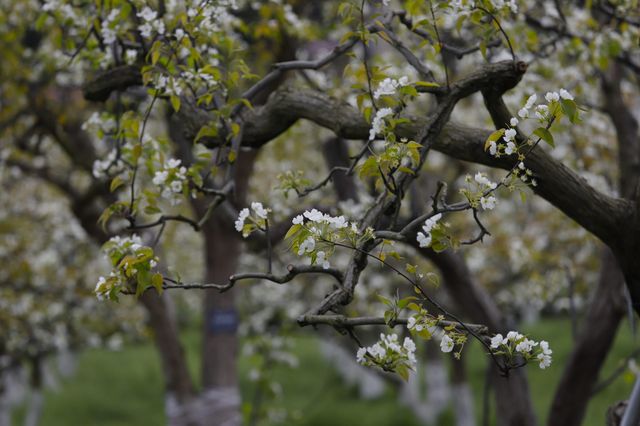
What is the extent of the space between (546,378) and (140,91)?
13.3 m

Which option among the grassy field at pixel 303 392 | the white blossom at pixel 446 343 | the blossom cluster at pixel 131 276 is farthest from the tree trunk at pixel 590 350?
the grassy field at pixel 303 392

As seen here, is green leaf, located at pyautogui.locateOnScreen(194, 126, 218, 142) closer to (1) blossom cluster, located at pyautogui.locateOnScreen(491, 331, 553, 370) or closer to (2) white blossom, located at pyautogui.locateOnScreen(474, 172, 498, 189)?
(2) white blossom, located at pyautogui.locateOnScreen(474, 172, 498, 189)

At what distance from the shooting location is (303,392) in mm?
20219

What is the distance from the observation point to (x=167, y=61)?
175 inches

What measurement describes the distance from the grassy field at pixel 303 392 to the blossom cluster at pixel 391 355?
1070 cm

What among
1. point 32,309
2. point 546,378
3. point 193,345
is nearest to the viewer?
point 32,309

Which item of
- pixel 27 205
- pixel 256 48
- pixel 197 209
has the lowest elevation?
pixel 197 209

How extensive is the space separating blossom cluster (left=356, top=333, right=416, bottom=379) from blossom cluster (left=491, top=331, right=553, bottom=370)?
32cm

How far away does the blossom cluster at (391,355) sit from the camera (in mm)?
3234

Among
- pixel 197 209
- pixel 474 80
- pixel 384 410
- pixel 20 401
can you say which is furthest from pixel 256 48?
pixel 20 401

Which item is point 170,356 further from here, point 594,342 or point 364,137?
point 364,137

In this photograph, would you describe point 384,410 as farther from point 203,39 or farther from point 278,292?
point 203,39

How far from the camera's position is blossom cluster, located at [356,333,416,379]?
3.23 metres

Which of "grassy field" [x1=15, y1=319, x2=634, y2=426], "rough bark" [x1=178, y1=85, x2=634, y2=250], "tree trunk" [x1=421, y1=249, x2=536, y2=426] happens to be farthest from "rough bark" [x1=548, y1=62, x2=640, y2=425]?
"grassy field" [x1=15, y1=319, x2=634, y2=426]
